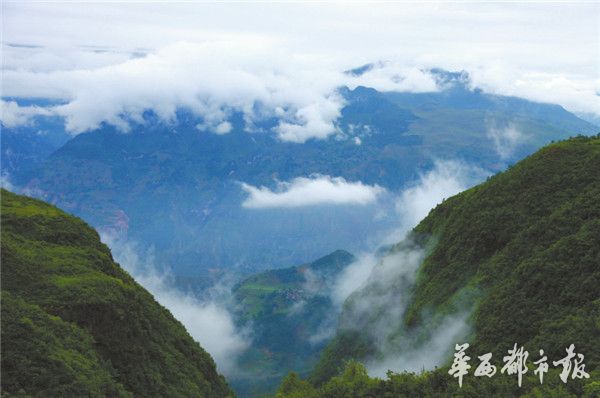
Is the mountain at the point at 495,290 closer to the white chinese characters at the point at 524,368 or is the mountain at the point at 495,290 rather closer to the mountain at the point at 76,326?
the white chinese characters at the point at 524,368

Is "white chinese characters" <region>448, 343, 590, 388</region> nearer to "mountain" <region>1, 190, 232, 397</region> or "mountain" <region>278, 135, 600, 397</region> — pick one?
"mountain" <region>278, 135, 600, 397</region>

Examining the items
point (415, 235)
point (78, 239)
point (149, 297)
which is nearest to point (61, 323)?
point (78, 239)

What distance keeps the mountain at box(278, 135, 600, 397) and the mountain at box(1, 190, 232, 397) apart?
48.5 feet

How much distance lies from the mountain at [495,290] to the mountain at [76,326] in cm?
1479

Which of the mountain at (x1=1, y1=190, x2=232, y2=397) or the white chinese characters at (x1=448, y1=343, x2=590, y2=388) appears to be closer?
the mountain at (x1=1, y1=190, x2=232, y2=397)

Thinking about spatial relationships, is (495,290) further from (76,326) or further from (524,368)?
(76,326)

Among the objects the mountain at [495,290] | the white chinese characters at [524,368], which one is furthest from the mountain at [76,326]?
the white chinese characters at [524,368]

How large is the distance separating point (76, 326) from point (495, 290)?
4860 cm

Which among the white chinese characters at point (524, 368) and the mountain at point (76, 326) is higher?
the mountain at point (76, 326)

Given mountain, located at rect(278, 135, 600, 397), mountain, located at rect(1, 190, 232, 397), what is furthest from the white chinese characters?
mountain, located at rect(1, 190, 232, 397)

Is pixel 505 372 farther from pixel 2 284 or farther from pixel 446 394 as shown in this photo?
pixel 2 284

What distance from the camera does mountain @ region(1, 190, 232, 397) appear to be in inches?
1800

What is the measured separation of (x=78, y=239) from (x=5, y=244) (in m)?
15.0

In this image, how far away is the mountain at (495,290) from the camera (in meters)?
53.7
